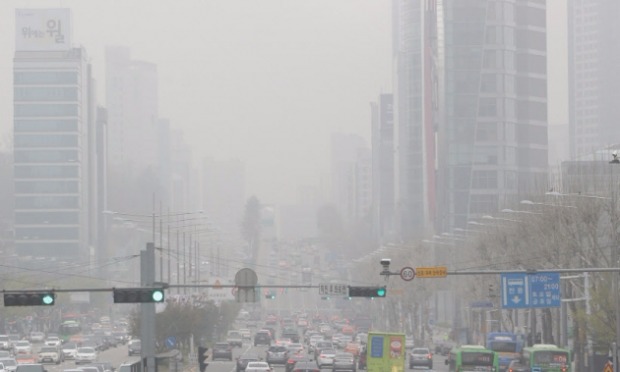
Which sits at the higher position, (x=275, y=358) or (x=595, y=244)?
(x=595, y=244)

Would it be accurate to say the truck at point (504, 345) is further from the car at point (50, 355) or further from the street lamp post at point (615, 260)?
the car at point (50, 355)

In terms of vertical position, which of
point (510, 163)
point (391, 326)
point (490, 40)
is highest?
point (490, 40)

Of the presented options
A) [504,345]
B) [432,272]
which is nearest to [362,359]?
[504,345]

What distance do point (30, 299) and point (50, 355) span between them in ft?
167

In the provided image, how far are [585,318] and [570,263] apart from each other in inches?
305

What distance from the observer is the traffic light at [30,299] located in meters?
47.0

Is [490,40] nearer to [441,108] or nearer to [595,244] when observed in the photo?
[441,108]

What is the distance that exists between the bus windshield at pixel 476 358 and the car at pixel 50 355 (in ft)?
112

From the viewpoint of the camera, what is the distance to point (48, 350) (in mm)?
97938

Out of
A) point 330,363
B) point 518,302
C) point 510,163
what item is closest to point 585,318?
point 518,302

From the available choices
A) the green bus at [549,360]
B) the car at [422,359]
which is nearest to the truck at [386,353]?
the green bus at [549,360]

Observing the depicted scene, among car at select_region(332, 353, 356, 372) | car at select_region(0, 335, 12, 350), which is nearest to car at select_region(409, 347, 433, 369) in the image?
car at select_region(332, 353, 356, 372)

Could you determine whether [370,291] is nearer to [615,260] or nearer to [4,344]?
[615,260]

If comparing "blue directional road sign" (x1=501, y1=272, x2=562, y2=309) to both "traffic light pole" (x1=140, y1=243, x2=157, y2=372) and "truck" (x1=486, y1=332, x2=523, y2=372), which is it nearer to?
"traffic light pole" (x1=140, y1=243, x2=157, y2=372)
